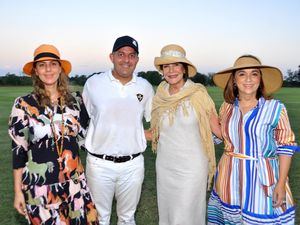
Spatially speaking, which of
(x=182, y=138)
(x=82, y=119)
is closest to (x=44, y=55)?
(x=82, y=119)

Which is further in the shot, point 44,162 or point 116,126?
point 116,126

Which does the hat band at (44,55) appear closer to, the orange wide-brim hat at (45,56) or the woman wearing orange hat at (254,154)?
the orange wide-brim hat at (45,56)

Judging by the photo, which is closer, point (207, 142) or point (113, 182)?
point (207, 142)

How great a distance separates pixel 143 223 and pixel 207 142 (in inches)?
88.5

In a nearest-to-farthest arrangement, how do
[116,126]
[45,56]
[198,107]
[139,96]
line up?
[45,56], [198,107], [116,126], [139,96]

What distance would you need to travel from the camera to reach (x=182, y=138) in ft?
15.1

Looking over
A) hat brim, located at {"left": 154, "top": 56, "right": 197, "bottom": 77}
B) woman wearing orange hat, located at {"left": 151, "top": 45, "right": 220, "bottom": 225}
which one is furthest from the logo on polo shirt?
hat brim, located at {"left": 154, "top": 56, "right": 197, "bottom": 77}

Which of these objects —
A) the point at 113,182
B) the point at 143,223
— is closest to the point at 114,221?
the point at 143,223

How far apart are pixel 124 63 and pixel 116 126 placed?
0.71m

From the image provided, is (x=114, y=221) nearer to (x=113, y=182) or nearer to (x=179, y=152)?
(x=113, y=182)

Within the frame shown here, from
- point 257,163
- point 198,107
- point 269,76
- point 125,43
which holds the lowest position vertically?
point 257,163

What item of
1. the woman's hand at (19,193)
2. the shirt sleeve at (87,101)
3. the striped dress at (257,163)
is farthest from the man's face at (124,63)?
the woman's hand at (19,193)

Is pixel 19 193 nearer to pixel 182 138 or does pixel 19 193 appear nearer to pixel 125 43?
pixel 182 138

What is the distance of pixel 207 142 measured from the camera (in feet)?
15.0
